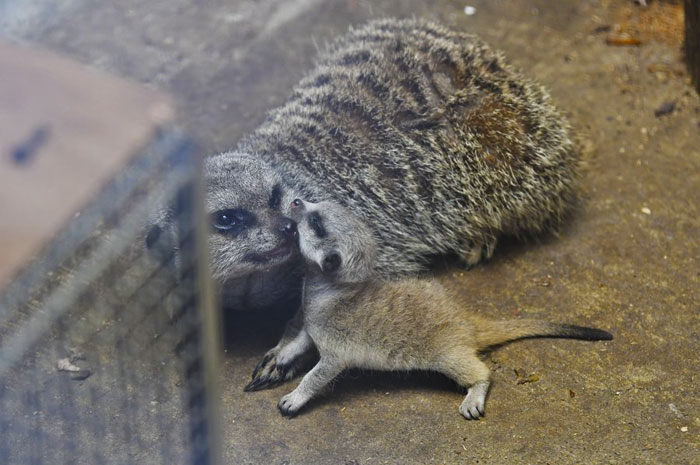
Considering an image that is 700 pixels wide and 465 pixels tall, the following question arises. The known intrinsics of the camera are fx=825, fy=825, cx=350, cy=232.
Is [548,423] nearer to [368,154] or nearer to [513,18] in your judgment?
[368,154]

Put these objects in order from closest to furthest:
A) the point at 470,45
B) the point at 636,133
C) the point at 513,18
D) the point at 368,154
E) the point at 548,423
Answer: the point at 548,423
the point at 368,154
the point at 470,45
the point at 636,133
the point at 513,18

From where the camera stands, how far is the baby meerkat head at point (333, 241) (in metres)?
2.73

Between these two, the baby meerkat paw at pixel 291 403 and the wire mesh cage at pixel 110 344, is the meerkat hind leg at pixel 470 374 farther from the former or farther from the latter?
the wire mesh cage at pixel 110 344

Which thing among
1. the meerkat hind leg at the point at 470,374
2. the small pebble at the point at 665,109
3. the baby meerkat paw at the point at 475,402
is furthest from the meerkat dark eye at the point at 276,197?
the small pebble at the point at 665,109

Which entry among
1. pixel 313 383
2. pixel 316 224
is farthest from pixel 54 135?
pixel 313 383

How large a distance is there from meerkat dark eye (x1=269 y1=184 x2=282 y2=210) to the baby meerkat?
141 mm

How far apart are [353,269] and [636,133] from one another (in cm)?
198

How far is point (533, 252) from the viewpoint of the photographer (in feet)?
11.3

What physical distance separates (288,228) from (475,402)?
2.76ft

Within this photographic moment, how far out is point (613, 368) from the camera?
2.74 m

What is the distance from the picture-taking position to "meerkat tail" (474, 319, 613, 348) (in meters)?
2.83

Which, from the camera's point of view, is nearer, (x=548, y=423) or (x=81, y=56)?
(x=548, y=423)

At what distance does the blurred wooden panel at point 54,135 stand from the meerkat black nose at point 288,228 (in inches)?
25.6

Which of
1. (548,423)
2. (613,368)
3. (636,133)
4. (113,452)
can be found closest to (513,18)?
(636,133)
